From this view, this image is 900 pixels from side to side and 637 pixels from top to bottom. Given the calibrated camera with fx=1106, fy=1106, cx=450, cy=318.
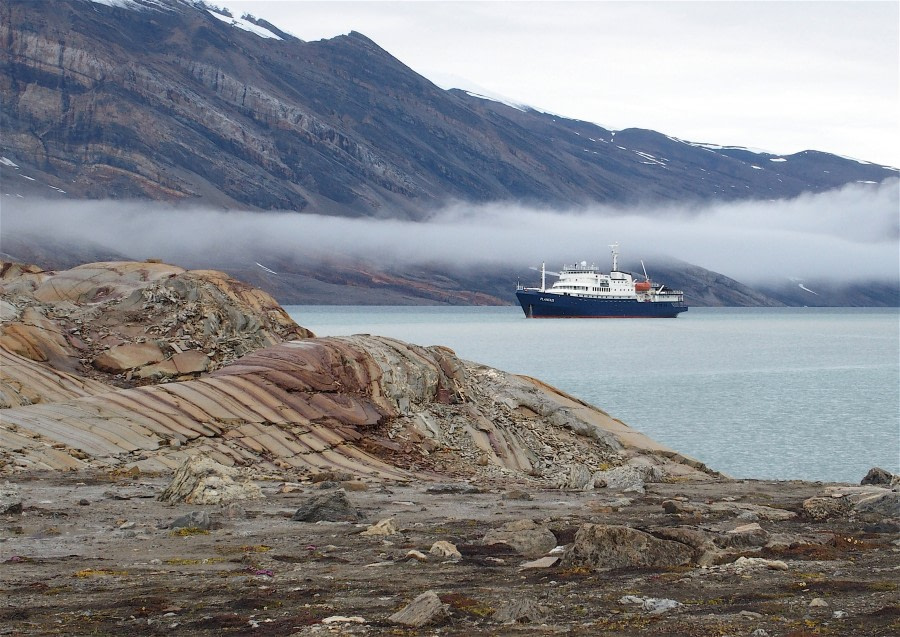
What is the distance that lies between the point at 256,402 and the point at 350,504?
Answer: 11779 mm

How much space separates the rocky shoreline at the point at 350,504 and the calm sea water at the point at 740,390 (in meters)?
17.2

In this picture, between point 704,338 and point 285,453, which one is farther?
point 704,338

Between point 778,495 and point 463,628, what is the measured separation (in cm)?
1438

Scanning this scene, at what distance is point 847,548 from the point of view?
50.5ft

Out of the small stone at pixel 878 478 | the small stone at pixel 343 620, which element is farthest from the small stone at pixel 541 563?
the small stone at pixel 878 478

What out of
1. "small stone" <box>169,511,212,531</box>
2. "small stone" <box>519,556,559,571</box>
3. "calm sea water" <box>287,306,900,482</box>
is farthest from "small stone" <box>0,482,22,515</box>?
"calm sea water" <box>287,306,900,482</box>

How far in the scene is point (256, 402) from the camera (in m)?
29.7

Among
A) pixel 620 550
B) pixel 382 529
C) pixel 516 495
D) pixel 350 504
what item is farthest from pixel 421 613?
pixel 516 495

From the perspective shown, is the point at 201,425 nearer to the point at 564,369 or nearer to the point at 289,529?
the point at 289,529

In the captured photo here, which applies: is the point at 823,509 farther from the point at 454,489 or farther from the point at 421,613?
the point at 421,613

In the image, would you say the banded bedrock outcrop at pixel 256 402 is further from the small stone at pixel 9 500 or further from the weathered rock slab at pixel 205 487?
the weathered rock slab at pixel 205 487

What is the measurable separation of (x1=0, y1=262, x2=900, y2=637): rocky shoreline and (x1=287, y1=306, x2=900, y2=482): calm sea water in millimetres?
17159

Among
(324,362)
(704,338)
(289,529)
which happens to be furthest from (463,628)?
(704,338)

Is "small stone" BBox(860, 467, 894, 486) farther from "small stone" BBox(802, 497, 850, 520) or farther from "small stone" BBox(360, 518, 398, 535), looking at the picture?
"small stone" BBox(360, 518, 398, 535)
